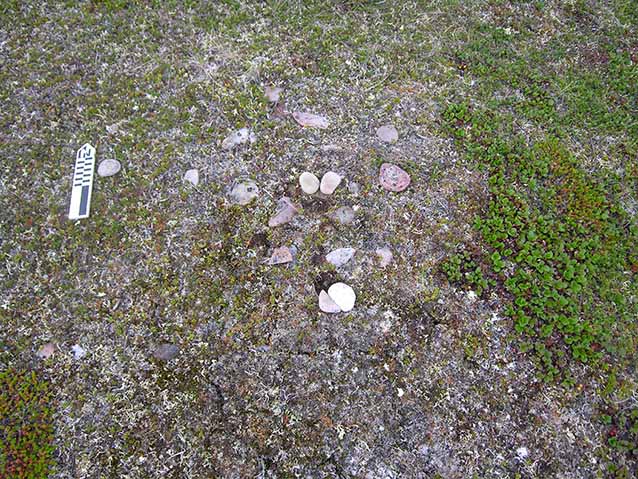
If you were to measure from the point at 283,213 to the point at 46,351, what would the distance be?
2.20 m

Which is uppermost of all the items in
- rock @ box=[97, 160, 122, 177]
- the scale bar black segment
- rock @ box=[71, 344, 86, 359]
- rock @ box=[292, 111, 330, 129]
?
rock @ box=[292, 111, 330, 129]

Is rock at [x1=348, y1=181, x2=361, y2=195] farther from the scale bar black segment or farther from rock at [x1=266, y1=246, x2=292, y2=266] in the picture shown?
the scale bar black segment

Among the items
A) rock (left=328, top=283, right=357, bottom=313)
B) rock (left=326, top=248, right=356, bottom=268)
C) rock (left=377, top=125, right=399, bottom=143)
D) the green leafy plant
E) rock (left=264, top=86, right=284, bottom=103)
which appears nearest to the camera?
the green leafy plant

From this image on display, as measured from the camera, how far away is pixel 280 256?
4.03 metres

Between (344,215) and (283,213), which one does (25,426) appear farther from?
(344,215)

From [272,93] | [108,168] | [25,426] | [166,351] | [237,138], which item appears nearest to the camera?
[25,426]

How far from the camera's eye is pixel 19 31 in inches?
208

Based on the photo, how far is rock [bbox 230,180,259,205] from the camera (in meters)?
4.28

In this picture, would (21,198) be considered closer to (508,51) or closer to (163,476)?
(163,476)

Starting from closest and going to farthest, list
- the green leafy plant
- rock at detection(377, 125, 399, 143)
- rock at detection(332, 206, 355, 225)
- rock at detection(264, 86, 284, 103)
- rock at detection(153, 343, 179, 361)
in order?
the green leafy plant → rock at detection(153, 343, 179, 361) → rock at detection(332, 206, 355, 225) → rock at detection(377, 125, 399, 143) → rock at detection(264, 86, 284, 103)

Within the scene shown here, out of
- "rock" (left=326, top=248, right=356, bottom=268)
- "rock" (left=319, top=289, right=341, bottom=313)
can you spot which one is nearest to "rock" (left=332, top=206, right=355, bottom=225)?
"rock" (left=326, top=248, right=356, bottom=268)

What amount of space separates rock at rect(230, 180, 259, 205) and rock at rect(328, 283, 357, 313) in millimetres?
1126

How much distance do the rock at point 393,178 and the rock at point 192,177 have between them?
169cm

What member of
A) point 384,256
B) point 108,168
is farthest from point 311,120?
point 108,168
